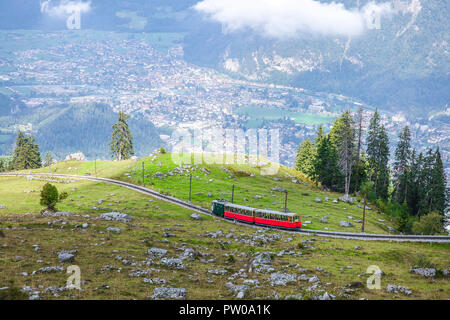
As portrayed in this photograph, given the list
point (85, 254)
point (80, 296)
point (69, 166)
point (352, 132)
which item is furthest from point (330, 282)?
point (69, 166)

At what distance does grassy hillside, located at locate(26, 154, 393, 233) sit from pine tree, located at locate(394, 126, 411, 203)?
60.7 ft

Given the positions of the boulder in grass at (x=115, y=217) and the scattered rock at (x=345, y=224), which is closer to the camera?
the boulder in grass at (x=115, y=217)

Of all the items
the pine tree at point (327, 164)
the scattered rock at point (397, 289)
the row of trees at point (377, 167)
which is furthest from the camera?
the pine tree at point (327, 164)

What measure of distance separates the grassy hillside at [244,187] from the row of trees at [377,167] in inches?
342

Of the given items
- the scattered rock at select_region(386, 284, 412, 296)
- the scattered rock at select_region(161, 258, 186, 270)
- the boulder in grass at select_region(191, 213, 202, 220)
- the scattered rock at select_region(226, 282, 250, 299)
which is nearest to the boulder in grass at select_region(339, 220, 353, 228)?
the boulder in grass at select_region(191, 213, 202, 220)

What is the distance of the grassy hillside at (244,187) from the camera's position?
86938 mm

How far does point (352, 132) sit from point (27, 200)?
86.5 metres

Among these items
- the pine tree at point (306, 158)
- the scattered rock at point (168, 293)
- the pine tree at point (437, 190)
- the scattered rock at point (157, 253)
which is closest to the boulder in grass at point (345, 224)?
the pine tree at point (437, 190)

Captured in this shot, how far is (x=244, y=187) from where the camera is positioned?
11012 cm

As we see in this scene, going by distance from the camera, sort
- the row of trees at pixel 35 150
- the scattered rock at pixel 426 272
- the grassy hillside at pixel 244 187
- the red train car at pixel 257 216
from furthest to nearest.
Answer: the row of trees at pixel 35 150 < the grassy hillside at pixel 244 187 < the red train car at pixel 257 216 < the scattered rock at pixel 426 272

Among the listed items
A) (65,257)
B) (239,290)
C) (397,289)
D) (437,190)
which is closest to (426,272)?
(397,289)

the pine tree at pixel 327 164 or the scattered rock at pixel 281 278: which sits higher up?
the pine tree at pixel 327 164

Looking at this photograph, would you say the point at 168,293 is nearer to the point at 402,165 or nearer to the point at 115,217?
the point at 115,217

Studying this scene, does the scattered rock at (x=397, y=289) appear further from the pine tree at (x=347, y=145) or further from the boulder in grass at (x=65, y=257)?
the pine tree at (x=347, y=145)
